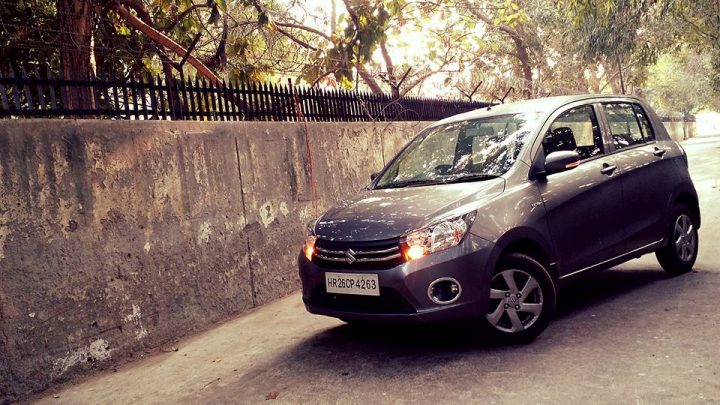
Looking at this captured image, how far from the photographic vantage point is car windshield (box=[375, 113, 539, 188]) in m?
5.05

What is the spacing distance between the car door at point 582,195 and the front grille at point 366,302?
4.43 feet

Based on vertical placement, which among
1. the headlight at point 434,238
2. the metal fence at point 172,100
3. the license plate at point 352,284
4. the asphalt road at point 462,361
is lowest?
the asphalt road at point 462,361

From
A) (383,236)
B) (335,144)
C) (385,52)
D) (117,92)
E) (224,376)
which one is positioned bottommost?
(224,376)

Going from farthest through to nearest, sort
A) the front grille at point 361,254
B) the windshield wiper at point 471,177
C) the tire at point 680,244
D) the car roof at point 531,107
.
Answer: the tire at point 680,244 → the car roof at point 531,107 → the windshield wiper at point 471,177 → the front grille at point 361,254

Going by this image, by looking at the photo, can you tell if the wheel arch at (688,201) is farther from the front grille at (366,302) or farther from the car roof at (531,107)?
the front grille at (366,302)

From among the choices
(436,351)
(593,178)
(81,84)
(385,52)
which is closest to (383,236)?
(436,351)

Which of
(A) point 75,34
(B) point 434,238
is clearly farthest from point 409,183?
(A) point 75,34

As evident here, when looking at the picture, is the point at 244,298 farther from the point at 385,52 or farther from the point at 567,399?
the point at 385,52

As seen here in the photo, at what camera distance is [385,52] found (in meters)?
13.2

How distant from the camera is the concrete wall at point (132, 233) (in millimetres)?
4703

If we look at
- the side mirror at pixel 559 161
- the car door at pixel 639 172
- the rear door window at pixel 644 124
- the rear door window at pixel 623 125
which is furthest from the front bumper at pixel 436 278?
the rear door window at pixel 644 124

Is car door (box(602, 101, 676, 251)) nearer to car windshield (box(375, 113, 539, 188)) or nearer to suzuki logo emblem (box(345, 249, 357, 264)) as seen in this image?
car windshield (box(375, 113, 539, 188))

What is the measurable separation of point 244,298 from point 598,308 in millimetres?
3510

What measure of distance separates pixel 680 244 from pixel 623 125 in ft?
4.33
